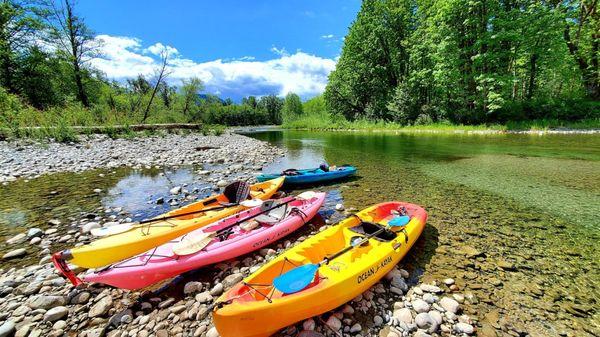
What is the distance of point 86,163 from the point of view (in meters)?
12.3

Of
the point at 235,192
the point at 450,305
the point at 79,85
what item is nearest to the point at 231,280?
the point at 235,192

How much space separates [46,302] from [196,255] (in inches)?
77.4

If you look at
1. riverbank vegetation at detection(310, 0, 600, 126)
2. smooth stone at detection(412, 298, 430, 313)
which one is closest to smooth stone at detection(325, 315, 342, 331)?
smooth stone at detection(412, 298, 430, 313)

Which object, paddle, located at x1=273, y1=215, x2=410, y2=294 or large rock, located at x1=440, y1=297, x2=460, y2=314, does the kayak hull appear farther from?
large rock, located at x1=440, y1=297, x2=460, y2=314

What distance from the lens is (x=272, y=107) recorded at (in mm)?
116812

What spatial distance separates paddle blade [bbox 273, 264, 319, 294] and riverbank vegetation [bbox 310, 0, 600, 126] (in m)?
28.4

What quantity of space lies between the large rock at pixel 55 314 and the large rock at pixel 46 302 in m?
0.18

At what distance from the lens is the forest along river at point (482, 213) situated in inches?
147

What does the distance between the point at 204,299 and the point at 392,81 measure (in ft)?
Result: 149

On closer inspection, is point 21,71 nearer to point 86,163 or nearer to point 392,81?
point 86,163

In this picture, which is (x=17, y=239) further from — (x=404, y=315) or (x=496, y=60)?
(x=496, y=60)

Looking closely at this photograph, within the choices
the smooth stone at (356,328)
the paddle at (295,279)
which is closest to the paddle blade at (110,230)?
the paddle at (295,279)

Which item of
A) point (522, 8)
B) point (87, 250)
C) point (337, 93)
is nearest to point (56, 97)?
point (87, 250)

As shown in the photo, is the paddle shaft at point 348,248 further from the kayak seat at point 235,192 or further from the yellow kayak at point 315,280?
the kayak seat at point 235,192
